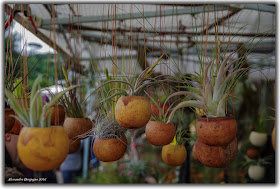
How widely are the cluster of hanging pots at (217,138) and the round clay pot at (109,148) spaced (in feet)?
0.87

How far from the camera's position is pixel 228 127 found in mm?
549

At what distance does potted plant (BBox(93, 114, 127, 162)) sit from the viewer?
28.3 inches

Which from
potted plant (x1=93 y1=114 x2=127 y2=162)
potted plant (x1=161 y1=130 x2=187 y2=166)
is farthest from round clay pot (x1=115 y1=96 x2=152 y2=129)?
potted plant (x1=161 y1=130 x2=187 y2=166)

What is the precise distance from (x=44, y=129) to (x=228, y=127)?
0.43 meters

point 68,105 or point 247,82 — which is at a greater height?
point 247,82

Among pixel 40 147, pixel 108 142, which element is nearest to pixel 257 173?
pixel 108 142

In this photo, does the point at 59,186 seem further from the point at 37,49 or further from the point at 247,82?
the point at 247,82

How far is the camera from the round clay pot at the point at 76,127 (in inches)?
31.3

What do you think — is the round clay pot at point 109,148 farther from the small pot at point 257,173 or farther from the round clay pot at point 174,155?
the small pot at point 257,173

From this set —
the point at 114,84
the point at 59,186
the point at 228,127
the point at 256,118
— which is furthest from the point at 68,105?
the point at 256,118

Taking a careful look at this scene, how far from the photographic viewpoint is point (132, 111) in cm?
62

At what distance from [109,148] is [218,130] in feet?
1.14

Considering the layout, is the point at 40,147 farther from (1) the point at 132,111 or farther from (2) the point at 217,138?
(2) the point at 217,138

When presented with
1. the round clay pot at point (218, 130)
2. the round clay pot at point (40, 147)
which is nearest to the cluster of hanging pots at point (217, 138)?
the round clay pot at point (218, 130)
